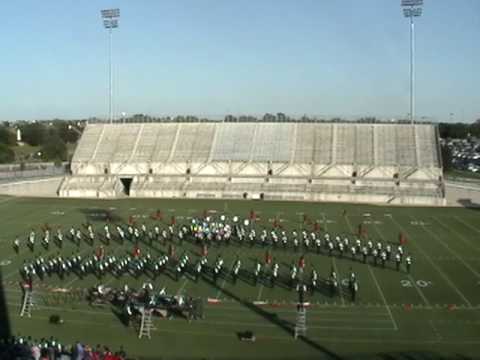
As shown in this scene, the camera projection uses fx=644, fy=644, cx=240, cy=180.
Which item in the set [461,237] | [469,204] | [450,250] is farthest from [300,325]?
[469,204]

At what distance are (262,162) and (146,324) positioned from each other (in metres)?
29.8

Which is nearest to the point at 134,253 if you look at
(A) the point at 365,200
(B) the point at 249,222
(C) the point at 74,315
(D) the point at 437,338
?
(C) the point at 74,315

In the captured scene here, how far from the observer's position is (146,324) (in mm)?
14820

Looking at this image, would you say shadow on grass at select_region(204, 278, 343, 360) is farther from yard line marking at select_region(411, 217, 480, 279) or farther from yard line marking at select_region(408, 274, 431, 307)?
yard line marking at select_region(411, 217, 480, 279)

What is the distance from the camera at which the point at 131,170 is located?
4466 cm

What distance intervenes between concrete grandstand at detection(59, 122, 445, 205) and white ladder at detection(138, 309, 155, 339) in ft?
83.4

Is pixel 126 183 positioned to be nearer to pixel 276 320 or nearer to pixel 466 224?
pixel 466 224

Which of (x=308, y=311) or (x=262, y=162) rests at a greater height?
(x=262, y=162)

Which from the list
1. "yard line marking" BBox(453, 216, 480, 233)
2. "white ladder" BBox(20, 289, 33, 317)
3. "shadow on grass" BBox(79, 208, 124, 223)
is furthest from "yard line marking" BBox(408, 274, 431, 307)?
"shadow on grass" BBox(79, 208, 124, 223)

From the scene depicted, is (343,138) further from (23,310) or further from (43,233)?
(23,310)

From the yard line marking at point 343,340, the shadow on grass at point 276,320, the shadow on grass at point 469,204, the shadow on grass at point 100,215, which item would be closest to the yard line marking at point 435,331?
the yard line marking at point 343,340

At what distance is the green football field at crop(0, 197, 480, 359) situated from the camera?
13.7 metres

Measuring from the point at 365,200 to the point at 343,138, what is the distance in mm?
7955

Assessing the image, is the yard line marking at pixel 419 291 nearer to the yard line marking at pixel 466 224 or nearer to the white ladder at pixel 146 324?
the white ladder at pixel 146 324
